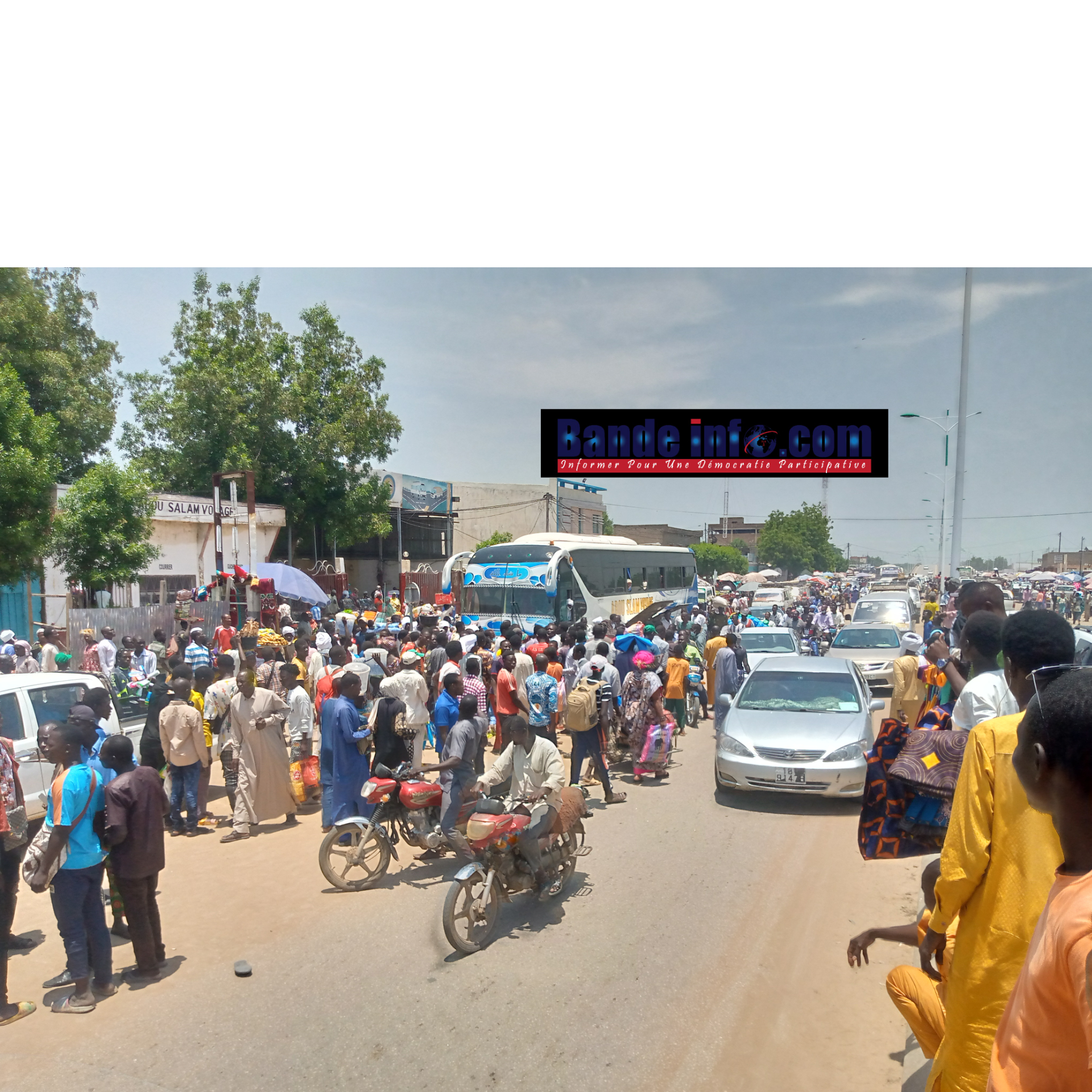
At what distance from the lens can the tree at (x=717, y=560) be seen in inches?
2190

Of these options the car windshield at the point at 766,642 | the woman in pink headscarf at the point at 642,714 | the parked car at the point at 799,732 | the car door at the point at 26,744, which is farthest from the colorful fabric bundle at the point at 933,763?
the car windshield at the point at 766,642

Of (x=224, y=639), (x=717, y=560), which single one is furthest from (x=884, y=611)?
(x=717, y=560)

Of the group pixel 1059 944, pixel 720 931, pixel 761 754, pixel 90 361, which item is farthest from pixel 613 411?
pixel 90 361

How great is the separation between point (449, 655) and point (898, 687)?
4439mm

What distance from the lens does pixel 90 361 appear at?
26.0 m

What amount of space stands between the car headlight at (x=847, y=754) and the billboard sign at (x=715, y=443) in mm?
3054

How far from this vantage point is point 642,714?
8.99 meters

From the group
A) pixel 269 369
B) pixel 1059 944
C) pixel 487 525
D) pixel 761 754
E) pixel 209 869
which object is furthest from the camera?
pixel 487 525

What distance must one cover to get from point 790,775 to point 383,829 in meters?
3.71

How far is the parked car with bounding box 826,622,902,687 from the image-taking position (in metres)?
14.1

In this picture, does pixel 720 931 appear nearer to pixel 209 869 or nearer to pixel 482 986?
pixel 482 986

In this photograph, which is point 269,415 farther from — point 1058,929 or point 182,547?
point 1058,929

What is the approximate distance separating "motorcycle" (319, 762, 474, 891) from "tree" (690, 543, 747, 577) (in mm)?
48589

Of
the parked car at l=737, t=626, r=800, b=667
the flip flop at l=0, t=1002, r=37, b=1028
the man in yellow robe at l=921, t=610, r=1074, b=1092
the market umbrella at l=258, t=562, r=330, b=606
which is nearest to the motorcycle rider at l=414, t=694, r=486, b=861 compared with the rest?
the flip flop at l=0, t=1002, r=37, b=1028
